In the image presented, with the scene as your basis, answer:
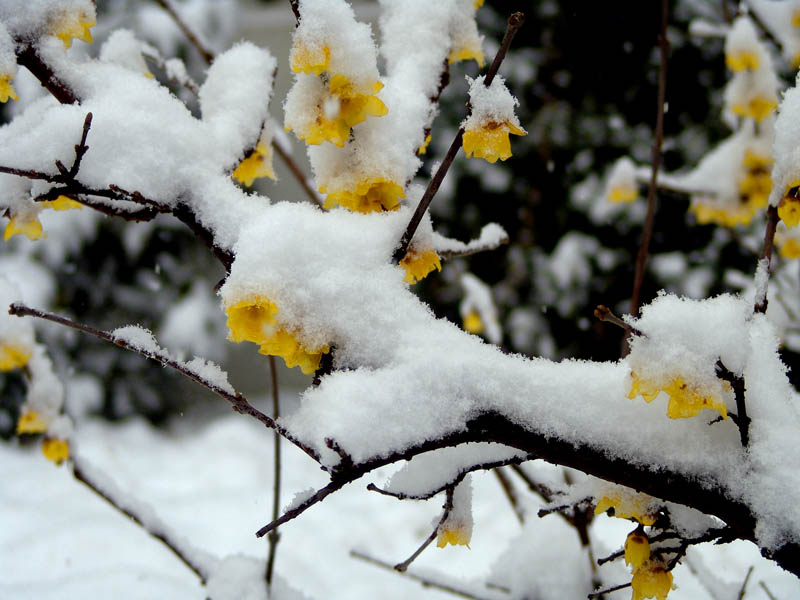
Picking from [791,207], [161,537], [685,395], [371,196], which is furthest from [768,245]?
[161,537]

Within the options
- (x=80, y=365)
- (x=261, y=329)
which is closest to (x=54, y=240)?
(x=80, y=365)

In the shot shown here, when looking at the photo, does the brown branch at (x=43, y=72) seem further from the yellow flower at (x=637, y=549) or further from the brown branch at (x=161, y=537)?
the yellow flower at (x=637, y=549)

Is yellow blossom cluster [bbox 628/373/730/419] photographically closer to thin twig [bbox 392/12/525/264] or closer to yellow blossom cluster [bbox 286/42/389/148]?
thin twig [bbox 392/12/525/264]

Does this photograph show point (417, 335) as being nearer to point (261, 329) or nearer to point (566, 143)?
point (261, 329)

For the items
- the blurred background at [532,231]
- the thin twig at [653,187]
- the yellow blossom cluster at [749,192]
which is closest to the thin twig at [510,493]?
Result: the thin twig at [653,187]

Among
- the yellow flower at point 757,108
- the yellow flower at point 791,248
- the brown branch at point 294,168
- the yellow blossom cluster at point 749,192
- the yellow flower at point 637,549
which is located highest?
the yellow flower at point 757,108

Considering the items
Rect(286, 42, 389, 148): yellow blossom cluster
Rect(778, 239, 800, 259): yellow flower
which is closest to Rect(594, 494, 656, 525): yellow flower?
Rect(286, 42, 389, 148): yellow blossom cluster
